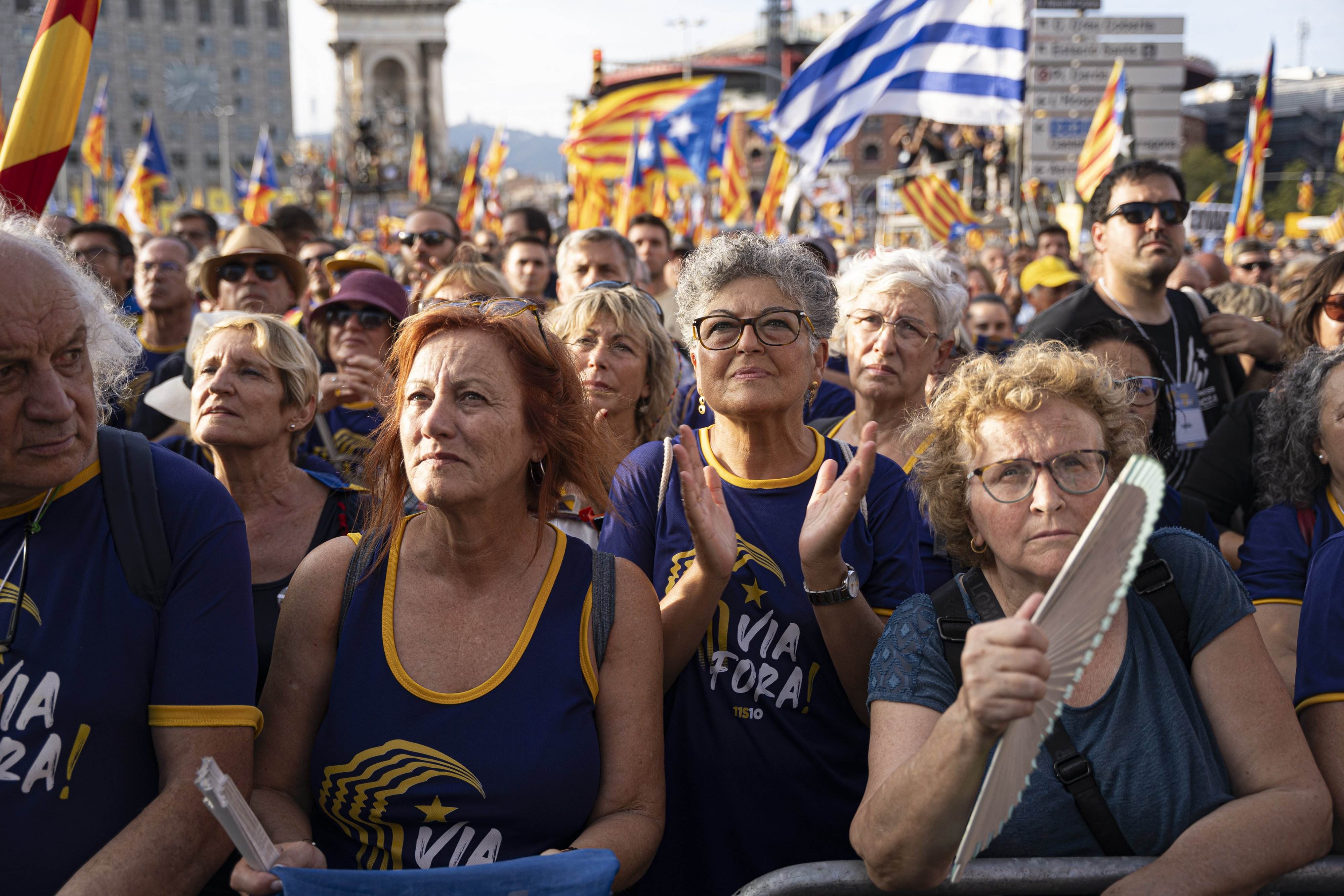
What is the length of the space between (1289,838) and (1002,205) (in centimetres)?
3628

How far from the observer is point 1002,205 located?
36.1 meters

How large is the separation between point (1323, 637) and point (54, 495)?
8.07 feet

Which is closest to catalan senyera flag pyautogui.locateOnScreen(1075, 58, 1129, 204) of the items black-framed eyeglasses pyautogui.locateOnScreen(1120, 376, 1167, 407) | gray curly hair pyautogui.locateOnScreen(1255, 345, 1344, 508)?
black-framed eyeglasses pyautogui.locateOnScreen(1120, 376, 1167, 407)

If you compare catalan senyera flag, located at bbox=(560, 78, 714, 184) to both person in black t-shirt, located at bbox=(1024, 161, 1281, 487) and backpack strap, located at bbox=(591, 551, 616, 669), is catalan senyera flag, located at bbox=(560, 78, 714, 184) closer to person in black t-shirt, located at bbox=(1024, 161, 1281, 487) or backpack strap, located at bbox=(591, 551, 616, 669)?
person in black t-shirt, located at bbox=(1024, 161, 1281, 487)

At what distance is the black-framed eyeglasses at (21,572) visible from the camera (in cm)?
187

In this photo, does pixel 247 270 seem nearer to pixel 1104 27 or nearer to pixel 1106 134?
pixel 1106 134

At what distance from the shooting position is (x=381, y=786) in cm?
215

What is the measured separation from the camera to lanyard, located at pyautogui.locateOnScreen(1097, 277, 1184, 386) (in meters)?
4.48

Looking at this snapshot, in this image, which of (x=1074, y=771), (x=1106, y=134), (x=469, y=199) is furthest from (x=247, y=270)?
(x=469, y=199)

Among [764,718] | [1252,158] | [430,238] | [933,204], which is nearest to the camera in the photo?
[764,718]

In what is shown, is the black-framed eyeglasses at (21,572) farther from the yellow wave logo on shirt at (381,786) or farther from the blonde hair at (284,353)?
the blonde hair at (284,353)

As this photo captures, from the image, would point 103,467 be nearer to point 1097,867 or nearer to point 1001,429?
point 1001,429

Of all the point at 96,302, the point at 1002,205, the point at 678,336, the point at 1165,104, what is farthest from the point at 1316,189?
the point at 96,302

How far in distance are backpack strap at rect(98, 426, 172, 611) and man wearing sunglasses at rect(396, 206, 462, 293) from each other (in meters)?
5.88
